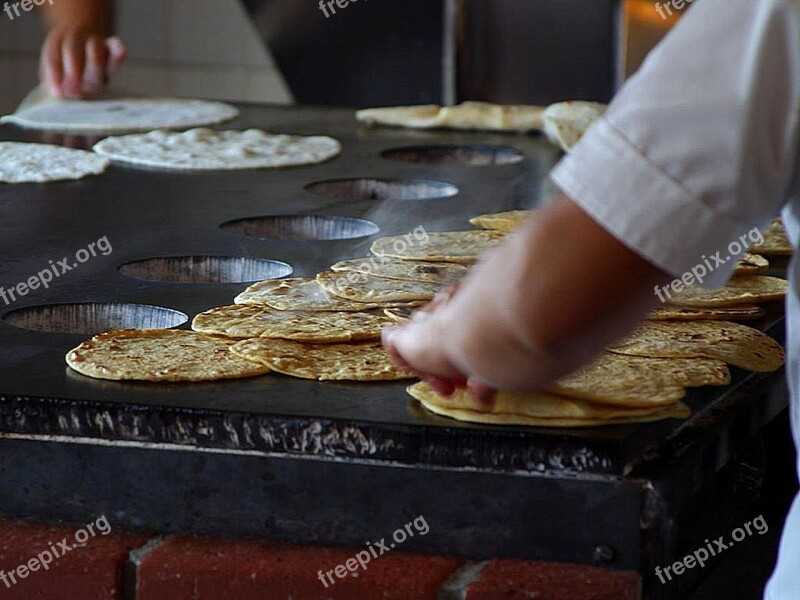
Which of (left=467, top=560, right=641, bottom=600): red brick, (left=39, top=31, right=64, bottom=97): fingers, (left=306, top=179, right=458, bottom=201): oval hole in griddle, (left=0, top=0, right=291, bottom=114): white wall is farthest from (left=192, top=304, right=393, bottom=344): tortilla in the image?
(left=0, top=0, right=291, bottom=114): white wall

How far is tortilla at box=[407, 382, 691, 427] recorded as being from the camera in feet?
4.19

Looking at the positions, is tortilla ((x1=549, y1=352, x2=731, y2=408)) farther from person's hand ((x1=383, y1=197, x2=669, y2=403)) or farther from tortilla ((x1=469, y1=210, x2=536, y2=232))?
tortilla ((x1=469, y1=210, x2=536, y2=232))

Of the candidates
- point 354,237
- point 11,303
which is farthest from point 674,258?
point 354,237

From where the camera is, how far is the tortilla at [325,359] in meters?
1.45

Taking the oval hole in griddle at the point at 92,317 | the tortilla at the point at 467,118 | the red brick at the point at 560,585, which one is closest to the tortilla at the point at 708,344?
the red brick at the point at 560,585

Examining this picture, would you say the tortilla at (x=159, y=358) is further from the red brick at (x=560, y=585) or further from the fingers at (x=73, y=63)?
the fingers at (x=73, y=63)

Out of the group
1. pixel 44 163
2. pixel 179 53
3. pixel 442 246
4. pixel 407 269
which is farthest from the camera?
pixel 179 53

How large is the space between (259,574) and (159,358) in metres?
0.34

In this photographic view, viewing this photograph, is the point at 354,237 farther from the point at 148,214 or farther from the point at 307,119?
the point at 307,119

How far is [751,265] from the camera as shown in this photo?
79.1 inches

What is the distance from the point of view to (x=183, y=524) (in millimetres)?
1328

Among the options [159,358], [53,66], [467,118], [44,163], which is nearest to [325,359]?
[159,358]

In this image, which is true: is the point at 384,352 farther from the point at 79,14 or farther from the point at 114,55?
the point at 79,14

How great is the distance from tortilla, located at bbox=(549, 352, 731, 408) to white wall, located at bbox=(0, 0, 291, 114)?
4.94 meters
